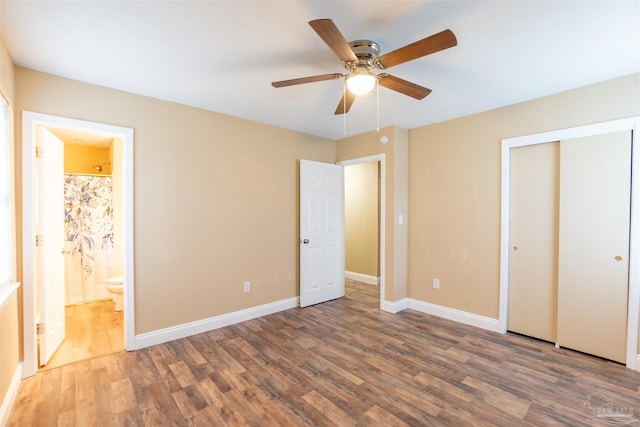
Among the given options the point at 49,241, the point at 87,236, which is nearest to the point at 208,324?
the point at 49,241

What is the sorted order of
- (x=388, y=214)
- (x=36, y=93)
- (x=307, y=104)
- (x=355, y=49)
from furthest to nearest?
(x=388, y=214) < (x=307, y=104) < (x=36, y=93) < (x=355, y=49)

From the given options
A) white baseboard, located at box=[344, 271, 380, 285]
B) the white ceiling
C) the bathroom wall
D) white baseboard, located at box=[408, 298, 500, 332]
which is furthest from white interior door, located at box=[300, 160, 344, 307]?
the bathroom wall

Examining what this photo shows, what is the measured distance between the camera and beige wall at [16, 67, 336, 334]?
109 inches

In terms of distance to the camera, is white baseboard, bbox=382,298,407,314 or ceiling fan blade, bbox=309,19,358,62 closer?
ceiling fan blade, bbox=309,19,358,62

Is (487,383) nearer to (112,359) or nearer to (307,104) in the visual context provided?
(307,104)

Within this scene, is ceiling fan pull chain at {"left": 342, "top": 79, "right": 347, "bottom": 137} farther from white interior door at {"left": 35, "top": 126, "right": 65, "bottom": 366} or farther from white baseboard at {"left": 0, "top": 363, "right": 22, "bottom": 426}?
white baseboard at {"left": 0, "top": 363, "right": 22, "bottom": 426}

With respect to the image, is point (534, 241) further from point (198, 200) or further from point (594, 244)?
point (198, 200)

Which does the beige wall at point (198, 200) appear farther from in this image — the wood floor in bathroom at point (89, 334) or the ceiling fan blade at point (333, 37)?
the ceiling fan blade at point (333, 37)

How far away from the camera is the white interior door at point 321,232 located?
4.12m

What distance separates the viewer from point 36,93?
2400 mm

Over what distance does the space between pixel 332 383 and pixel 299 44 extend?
2.52 m

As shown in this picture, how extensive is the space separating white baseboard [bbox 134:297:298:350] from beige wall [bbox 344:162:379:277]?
1901mm

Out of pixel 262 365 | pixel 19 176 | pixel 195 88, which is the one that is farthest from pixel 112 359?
pixel 195 88

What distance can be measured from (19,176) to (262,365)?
8.18 ft
